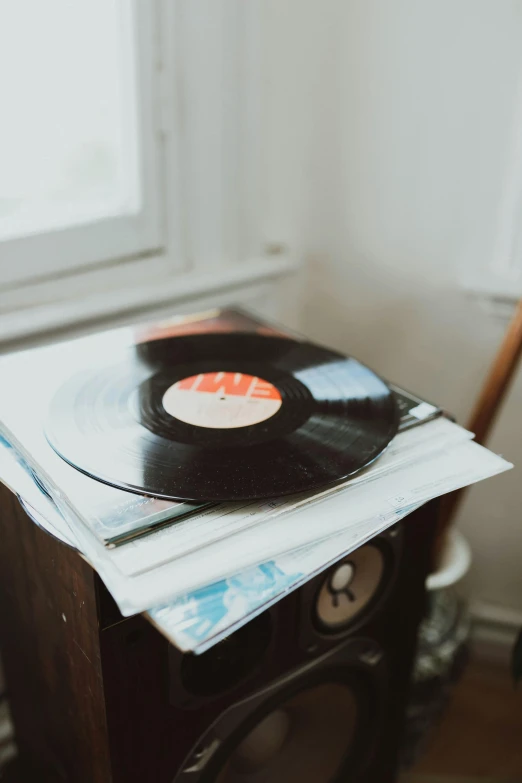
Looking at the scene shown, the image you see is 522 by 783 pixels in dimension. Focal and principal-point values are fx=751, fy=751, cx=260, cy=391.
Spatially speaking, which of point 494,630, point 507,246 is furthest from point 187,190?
point 494,630

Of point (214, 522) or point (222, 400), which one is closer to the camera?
point (214, 522)

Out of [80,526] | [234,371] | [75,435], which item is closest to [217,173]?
[234,371]

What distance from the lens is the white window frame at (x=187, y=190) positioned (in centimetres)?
105

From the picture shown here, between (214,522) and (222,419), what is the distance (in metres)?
0.14

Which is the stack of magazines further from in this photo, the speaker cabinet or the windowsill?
the windowsill

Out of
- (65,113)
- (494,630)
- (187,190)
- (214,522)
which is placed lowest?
(494,630)

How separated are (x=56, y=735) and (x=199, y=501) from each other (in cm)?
41

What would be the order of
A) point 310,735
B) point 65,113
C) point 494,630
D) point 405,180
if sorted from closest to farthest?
point 310,735
point 65,113
point 405,180
point 494,630

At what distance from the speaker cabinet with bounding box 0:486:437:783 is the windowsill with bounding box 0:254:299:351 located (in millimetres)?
299

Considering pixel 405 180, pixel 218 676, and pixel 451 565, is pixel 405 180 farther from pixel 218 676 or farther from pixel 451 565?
pixel 218 676

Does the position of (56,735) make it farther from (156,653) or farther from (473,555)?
(473,555)

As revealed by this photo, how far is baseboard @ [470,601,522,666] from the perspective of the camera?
4.53 ft

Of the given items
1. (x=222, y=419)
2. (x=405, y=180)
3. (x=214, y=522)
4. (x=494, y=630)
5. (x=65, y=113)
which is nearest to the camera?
(x=214, y=522)

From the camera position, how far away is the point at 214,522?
625 mm
